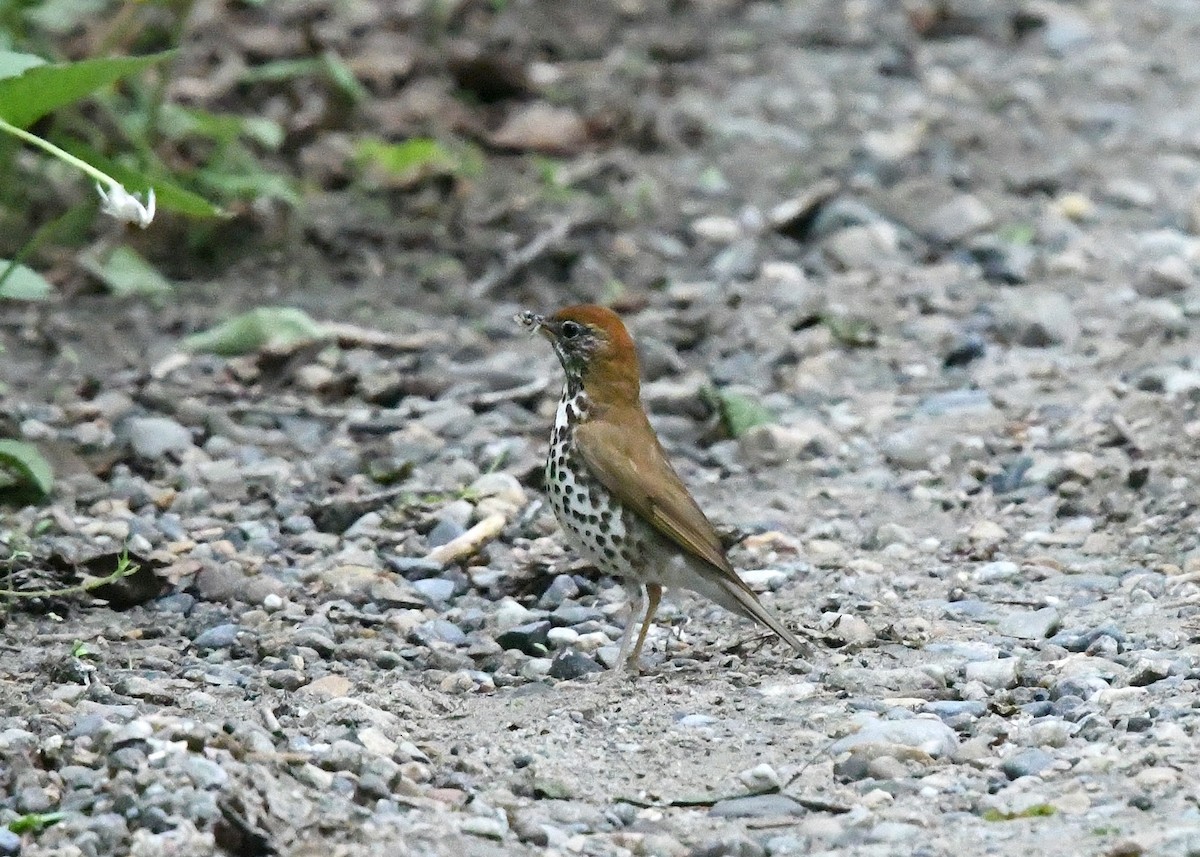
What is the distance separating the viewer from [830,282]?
28.8ft

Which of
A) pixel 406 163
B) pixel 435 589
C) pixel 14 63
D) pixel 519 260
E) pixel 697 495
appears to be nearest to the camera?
pixel 14 63

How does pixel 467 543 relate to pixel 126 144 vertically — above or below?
below

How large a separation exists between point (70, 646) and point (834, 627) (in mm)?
1946

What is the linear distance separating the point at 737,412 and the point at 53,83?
2968 millimetres

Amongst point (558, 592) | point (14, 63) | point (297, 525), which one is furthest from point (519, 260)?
point (14, 63)

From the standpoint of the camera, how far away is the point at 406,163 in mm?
9328

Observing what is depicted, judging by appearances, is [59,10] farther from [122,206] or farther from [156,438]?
[122,206]

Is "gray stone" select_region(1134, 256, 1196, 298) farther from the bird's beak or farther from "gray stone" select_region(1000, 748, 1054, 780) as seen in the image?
"gray stone" select_region(1000, 748, 1054, 780)

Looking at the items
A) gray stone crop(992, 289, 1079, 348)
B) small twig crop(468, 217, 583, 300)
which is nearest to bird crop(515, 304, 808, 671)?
small twig crop(468, 217, 583, 300)

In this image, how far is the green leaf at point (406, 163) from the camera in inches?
367

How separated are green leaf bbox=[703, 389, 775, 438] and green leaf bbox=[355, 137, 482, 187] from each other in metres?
2.45

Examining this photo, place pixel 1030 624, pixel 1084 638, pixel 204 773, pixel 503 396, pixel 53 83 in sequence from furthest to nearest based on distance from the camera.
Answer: pixel 503 396 < pixel 1030 624 < pixel 1084 638 < pixel 53 83 < pixel 204 773

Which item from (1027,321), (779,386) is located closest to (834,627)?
(779,386)

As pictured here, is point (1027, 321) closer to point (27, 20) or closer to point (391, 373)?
point (391, 373)
